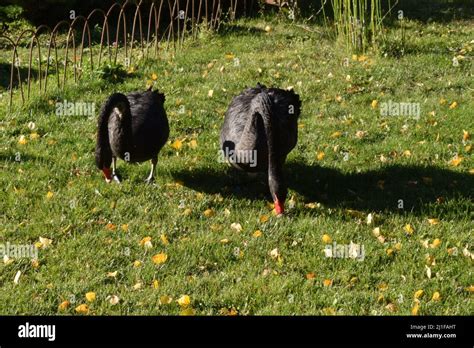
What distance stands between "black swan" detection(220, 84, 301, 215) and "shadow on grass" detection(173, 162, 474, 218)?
0.42 m

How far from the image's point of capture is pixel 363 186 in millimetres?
7379

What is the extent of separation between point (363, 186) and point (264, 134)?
1.37 meters

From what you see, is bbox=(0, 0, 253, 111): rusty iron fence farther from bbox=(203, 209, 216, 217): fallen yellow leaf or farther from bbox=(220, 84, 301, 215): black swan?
bbox=(203, 209, 216, 217): fallen yellow leaf

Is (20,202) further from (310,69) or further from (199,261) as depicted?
(310,69)

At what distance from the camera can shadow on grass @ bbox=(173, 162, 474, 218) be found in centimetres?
698

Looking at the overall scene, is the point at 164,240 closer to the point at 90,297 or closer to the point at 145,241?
the point at 145,241

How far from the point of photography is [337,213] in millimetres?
6770

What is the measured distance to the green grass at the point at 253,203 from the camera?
219 inches

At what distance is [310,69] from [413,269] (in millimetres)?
5453

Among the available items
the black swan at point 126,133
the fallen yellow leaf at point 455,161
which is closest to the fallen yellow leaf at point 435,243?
the fallen yellow leaf at point 455,161

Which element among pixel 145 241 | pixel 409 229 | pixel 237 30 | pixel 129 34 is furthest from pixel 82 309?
pixel 129 34

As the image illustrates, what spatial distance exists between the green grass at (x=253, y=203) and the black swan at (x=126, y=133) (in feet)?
1.28

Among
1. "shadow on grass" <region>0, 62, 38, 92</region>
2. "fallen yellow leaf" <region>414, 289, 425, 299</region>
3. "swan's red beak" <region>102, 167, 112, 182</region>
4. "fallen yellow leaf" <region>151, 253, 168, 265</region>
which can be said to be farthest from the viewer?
"shadow on grass" <region>0, 62, 38, 92</region>

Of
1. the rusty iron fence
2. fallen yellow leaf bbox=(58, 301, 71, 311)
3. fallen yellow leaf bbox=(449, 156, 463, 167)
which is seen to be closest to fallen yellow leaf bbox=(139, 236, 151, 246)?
fallen yellow leaf bbox=(58, 301, 71, 311)
